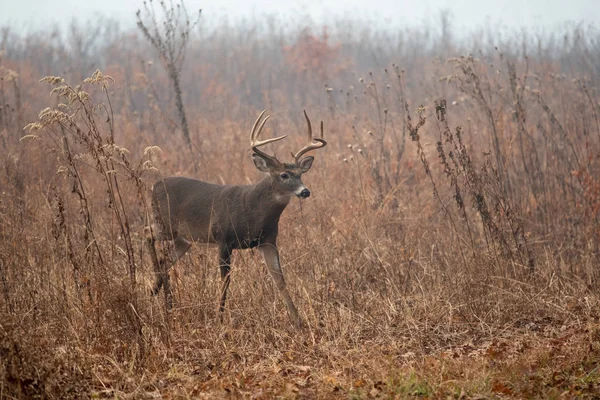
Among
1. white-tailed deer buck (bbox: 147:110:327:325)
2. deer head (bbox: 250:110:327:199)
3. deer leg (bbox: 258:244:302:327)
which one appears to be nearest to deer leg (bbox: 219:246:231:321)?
white-tailed deer buck (bbox: 147:110:327:325)

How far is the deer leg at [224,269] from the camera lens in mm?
6779

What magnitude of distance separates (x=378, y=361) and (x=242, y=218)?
101 inches

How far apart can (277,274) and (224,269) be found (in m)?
0.48

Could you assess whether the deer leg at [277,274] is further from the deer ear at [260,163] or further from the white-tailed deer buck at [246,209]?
the deer ear at [260,163]

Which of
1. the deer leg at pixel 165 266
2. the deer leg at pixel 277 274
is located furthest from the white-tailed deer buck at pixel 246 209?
the deer leg at pixel 165 266

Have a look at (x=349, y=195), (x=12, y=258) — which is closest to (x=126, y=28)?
(x=349, y=195)

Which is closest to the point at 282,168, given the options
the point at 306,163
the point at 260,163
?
the point at 260,163

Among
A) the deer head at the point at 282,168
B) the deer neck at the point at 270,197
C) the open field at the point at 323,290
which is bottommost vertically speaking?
the open field at the point at 323,290

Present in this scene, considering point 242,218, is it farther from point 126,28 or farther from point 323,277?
point 126,28

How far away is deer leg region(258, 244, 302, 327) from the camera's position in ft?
22.4

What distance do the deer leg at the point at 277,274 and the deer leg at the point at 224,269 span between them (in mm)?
342

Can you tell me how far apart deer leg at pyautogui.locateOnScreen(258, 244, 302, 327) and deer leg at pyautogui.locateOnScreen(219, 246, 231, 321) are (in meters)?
0.34

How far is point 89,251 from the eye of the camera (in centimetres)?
614

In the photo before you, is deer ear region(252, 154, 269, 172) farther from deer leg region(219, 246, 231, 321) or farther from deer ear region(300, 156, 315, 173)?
deer leg region(219, 246, 231, 321)
